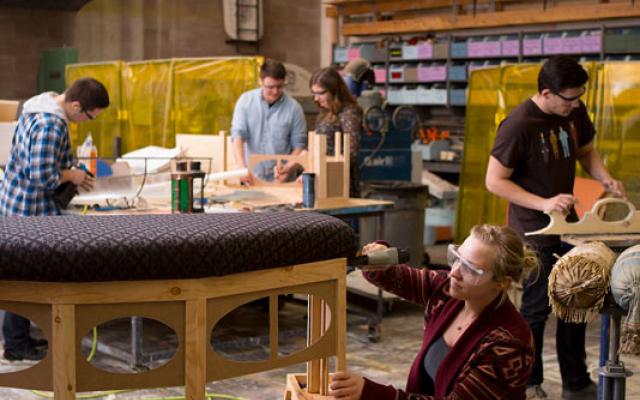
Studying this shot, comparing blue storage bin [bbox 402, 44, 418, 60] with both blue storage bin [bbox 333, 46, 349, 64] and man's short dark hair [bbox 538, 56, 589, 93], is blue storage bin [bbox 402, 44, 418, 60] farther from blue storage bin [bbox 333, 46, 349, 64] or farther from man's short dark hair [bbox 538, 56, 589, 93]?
man's short dark hair [bbox 538, 56, 589, 93]

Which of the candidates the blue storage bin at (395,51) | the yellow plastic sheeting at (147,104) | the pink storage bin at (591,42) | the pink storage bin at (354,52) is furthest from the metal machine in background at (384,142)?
the pink storage bin at (354,52)

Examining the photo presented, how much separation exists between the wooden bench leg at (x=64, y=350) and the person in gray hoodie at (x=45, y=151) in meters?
2.70

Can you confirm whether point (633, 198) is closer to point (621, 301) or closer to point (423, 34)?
point (621, 301)

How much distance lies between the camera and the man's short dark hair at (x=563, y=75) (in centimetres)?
351

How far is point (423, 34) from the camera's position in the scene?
11477mm

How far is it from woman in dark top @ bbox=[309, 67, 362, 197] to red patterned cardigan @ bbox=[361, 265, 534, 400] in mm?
3208

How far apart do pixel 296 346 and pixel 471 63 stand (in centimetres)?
636

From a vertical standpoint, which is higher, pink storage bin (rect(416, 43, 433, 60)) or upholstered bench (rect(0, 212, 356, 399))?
pink storage bin (rect(416, 43, 433, 60))

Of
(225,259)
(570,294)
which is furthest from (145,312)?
(570,294)

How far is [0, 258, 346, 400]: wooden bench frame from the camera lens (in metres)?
1.38

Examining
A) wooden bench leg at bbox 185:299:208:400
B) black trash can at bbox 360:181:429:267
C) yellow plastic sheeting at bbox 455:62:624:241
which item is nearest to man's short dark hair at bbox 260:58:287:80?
black trash can at bbox 360:181:429:267

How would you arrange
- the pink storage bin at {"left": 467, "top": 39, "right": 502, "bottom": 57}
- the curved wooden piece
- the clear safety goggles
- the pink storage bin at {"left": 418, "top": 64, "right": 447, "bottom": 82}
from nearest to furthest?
the clear safety goggles → the curved wooden piece → the pink storage bin at {"left": 467, "top": 39, "right": 502, "bottom": 57} → the pink storage bin at {"left": 418, "top": 64, "right": 447, "bottom": 82}

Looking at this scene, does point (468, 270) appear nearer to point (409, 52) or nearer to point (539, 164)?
point (539, 164)

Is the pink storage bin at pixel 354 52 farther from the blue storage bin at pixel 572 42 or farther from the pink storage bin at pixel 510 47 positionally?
the blue storage bin at pixel 572 42
